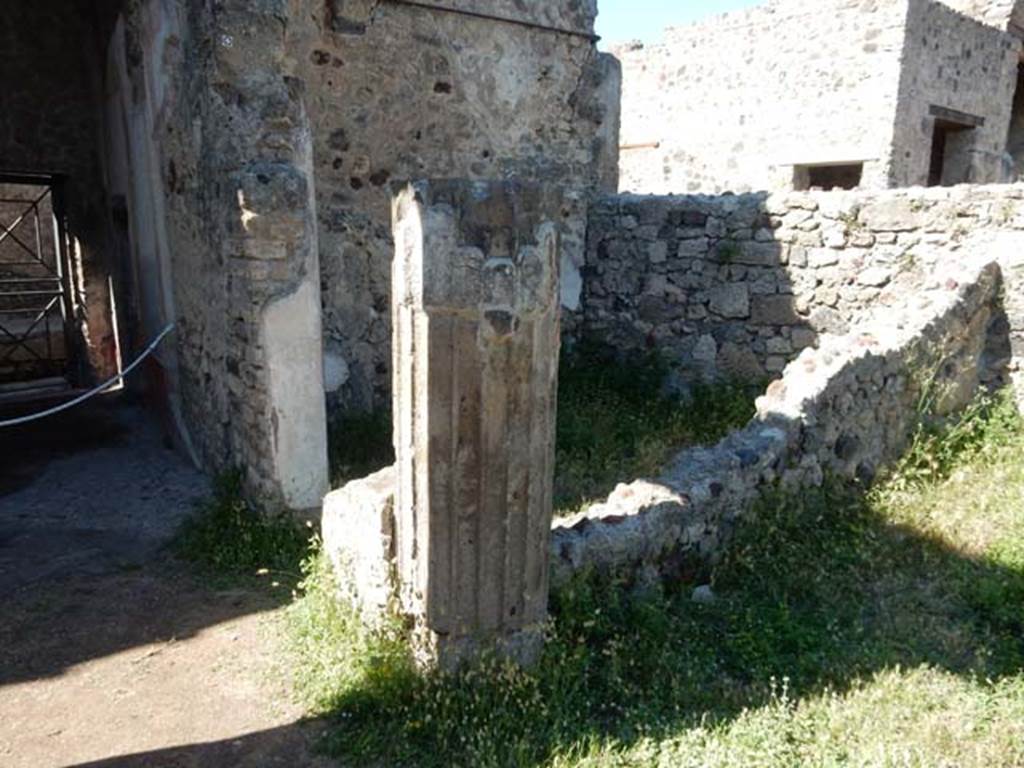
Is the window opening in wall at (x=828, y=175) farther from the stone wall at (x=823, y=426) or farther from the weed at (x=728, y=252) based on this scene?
the stone wall at (x=823, y=426)

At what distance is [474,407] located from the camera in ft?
9.29

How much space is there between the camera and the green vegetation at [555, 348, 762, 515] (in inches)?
215

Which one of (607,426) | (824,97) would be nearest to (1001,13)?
(824,97)

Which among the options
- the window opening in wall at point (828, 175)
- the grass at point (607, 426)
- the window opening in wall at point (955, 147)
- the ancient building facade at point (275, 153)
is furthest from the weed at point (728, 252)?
the window opening in wall at point (955, 147)

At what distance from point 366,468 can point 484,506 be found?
2.87 metres

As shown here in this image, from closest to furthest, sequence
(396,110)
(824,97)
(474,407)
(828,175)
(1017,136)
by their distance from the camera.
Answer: (474,407) → (396,110) → (824,97) → (828,175) → (1017,136)

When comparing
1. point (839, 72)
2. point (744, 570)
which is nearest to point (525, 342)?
point (744, 570)

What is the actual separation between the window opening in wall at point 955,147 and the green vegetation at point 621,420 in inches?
287

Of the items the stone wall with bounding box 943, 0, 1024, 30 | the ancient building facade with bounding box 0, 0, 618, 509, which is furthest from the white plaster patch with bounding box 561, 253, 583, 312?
the stone wall with bounding box 943, 0, 1024, 30

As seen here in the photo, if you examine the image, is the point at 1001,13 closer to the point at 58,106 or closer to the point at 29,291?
the point at 58,106

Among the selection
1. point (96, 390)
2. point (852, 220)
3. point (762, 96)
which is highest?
point (762, 96)

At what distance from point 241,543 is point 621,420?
11.0 ft

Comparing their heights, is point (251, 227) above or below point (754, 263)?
above

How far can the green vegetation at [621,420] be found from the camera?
545cm
